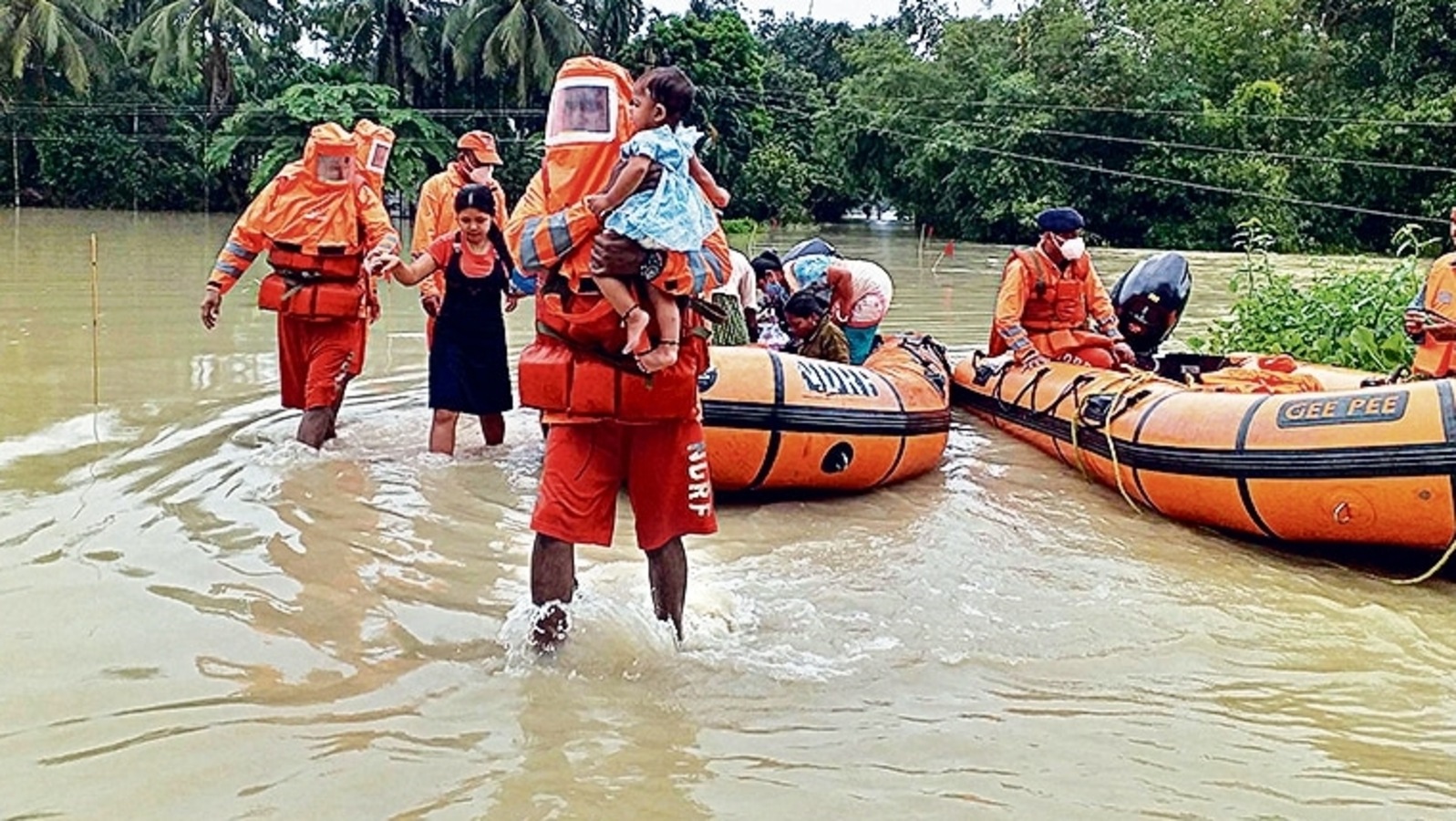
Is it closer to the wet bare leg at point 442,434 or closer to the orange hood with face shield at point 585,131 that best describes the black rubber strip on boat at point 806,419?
the wet bare leg at point 442,434

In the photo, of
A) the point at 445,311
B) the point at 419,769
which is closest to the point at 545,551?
the point at 419,769

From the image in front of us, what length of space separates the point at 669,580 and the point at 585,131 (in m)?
1.22

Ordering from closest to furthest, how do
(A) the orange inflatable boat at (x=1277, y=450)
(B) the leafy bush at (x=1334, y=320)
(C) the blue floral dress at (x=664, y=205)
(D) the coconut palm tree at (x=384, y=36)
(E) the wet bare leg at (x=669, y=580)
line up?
(C) the blue floral dress at (x=664, y=205) < (E) the wet bare leg at (x=669, y=580) < (A) the orange inflatable boat at (x=1277, y=450) < (B) the leafy bush at (x=1334, y=320) < (D) the coconut palm tree at (x=384, y=36)

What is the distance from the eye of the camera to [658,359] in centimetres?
343

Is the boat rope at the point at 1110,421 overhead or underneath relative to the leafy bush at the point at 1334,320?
underneath

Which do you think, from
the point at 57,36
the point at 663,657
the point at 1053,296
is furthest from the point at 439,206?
the point at 57,36

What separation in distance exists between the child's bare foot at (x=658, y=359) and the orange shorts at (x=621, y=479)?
0.18 metres

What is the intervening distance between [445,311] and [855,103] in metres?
32.7

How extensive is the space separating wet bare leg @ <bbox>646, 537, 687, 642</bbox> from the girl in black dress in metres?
2.57

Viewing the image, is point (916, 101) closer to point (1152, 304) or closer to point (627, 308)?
point (1152, 304)

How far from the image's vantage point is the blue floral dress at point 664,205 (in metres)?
3.37

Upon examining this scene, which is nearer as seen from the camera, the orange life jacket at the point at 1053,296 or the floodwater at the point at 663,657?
the floodwater at the point at 663,657

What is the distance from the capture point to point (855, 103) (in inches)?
1474

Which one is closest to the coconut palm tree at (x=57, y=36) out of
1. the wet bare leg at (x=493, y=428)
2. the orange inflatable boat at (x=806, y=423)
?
the wet bare leg at (x=493, y=428)
